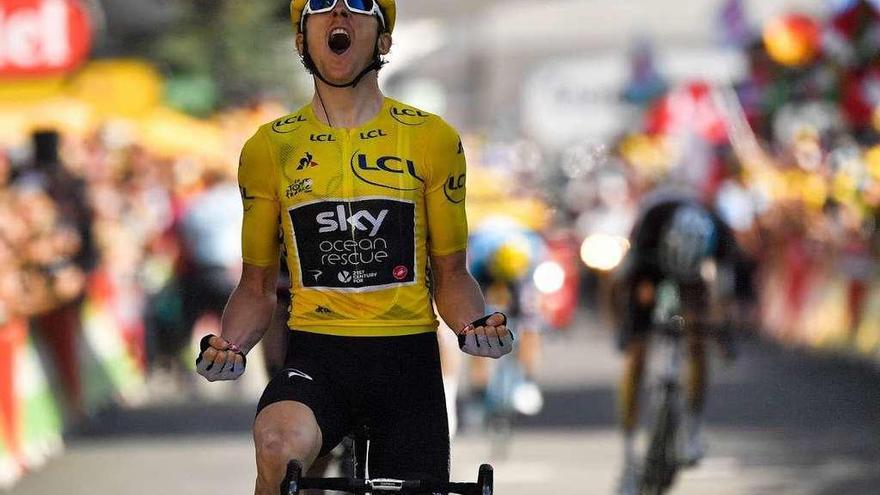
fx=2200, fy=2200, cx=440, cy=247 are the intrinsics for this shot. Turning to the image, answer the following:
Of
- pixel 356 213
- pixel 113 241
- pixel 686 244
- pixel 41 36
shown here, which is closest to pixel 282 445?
pixel 356 213

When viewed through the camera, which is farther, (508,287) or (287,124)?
(508,287)

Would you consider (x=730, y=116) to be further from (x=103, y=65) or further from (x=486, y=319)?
(x=486, y=319)

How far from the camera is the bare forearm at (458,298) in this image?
6305mm

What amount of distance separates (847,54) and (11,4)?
8.67m

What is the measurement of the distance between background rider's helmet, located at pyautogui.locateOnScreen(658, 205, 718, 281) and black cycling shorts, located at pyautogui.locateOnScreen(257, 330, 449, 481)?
5214mm

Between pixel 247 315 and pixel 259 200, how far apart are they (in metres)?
0.33

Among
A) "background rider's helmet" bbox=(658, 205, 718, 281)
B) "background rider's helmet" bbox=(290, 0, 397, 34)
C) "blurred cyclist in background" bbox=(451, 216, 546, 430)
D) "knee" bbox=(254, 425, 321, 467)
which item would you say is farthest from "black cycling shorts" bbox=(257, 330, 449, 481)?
"blurred cyclist in background" bbox=(451, 216, 546, 430)

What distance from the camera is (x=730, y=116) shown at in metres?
30.3

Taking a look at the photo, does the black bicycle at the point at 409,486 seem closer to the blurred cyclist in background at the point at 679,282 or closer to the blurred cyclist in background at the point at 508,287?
the blurred cyclist in background at the point at 679,282

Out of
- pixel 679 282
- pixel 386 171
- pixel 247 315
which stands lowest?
pixel 679 282

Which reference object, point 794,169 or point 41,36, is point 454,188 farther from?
point 794,169

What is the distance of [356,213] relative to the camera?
6152mm

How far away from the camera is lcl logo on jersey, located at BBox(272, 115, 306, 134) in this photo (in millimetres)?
6277

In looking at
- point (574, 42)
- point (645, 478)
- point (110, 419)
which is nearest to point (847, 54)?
point (110, 419)
